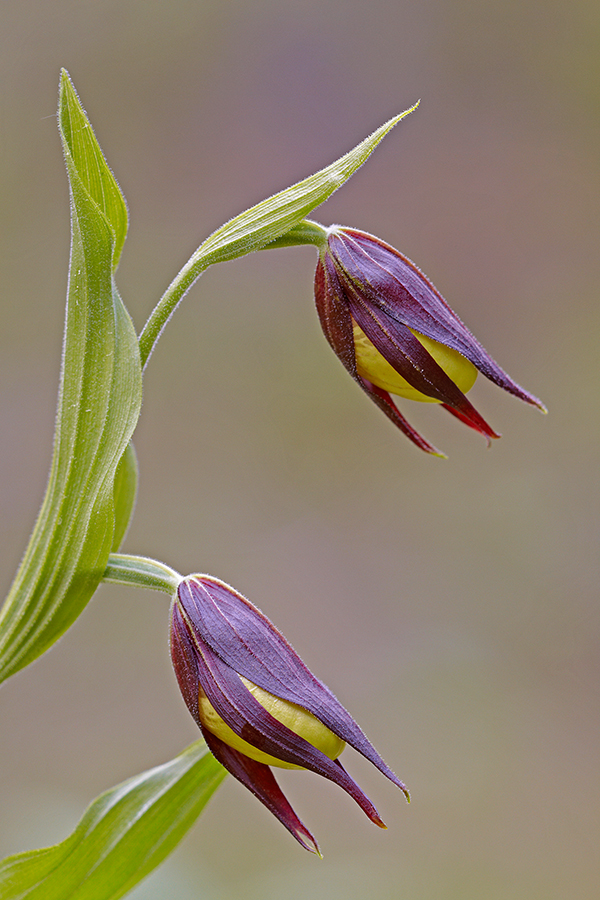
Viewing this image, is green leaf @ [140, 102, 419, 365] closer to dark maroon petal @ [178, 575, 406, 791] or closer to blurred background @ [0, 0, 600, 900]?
dark maroon petal @ [178, 575, 406, 791]

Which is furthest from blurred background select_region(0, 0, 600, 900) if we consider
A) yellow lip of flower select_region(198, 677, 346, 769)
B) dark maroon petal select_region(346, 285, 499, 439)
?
dark maroon petal select_region(346, 285, 499, 439)

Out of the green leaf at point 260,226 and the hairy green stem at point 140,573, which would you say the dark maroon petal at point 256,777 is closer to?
the hairy green stem at point 140,573

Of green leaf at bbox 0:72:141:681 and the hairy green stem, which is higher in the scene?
green leaf at bbox 0:72:141:681

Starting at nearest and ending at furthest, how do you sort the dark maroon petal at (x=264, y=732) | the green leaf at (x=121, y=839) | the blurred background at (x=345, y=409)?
the dark maroon petal at (x=264, y=732) < the green leaf at (x=121, y=839) < the blurred background at (x=345, y=409)

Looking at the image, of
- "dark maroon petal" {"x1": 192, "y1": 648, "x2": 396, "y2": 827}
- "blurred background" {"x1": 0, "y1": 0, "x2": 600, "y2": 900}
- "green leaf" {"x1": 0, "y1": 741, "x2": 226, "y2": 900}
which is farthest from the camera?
"blurred background" {"x1": 0, "y1": 0, "x2": 600, "y2": 900}

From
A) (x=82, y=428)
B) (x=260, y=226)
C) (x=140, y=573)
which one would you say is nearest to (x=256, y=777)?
(x=140, y=573)

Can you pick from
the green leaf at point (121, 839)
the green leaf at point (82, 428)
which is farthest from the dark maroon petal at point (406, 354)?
the green leaf at point (121, 839)
